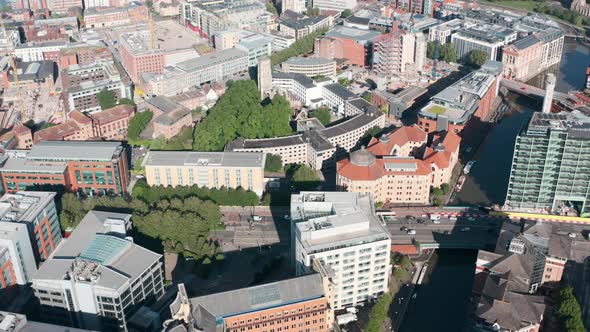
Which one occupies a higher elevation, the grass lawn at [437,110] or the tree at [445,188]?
the grass lawn at [437,110]

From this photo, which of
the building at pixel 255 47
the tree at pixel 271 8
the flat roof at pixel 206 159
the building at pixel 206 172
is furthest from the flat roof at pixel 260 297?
the tree at pixel 271 8

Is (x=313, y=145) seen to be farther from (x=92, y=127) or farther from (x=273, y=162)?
(x=92, y=127)

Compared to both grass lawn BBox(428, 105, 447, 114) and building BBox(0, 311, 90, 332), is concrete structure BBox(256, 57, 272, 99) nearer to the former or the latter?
grass lawn BBox(428, 105, 447, 114)

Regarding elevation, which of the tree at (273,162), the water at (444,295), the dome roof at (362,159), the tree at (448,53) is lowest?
the water at (444,295)

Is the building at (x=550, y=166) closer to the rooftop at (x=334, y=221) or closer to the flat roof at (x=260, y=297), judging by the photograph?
the rooftop at (x=334, y=221)

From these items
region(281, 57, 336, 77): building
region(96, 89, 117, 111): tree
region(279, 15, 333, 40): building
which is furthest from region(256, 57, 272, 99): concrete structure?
region(279, 15, 333, 40): building

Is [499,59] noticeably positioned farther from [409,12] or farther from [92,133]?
[92,133]

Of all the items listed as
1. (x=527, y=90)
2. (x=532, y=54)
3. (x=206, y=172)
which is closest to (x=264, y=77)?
(x=206, y=172)
